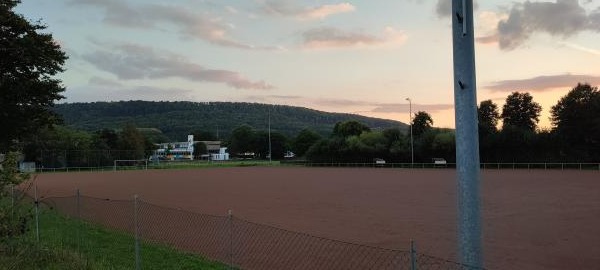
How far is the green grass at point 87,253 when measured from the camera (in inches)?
328

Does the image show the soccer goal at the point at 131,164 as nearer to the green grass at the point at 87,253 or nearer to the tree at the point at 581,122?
the tree at the point at 581,122

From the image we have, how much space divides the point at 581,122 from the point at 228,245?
6570 centimetres

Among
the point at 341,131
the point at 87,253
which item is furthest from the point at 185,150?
the point at 87,253

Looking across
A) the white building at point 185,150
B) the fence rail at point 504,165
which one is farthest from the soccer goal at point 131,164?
the white building at point 185,150

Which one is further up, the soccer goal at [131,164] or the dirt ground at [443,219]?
the soccer goal at [131,164]

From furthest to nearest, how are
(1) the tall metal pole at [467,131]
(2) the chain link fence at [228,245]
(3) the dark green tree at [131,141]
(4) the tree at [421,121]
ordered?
(3) the dark green tree at [131,141] → (4) the tree at [421,121] → (2) the chain link fence at [228,245] → (1) the tall metal pole at [467,131]

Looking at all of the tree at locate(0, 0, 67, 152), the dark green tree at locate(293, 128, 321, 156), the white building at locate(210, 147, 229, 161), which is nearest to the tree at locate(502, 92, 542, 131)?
the dark green tree at locate(293, 128, 321, 156)

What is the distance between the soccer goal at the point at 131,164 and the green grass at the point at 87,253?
79398 mm

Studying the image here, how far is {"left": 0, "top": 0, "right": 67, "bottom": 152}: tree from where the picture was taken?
21797 millimetres

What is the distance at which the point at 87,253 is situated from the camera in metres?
10.3

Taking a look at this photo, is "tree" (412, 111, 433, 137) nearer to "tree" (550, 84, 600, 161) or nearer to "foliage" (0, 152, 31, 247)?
"tree" (550, 84, 600, 161)

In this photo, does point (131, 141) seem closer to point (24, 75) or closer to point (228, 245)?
point (24, 75)

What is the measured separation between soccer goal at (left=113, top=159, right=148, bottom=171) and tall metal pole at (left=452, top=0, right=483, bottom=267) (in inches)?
3597

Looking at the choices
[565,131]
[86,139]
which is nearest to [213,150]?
[86,139]
